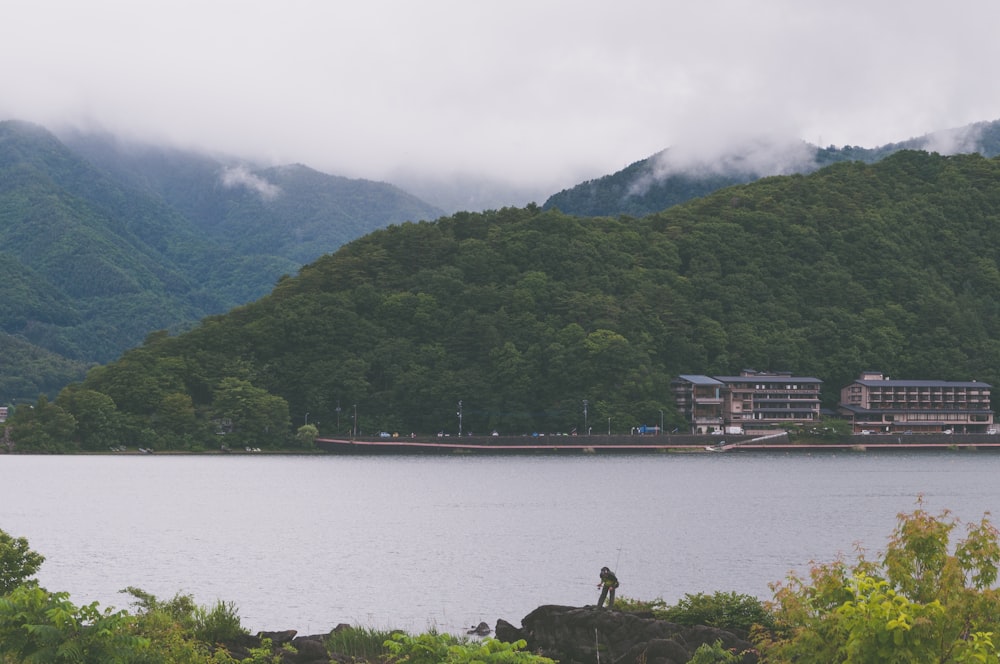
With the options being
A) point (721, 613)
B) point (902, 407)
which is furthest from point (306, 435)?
point (721, 613)

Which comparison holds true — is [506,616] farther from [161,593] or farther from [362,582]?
[161,593]

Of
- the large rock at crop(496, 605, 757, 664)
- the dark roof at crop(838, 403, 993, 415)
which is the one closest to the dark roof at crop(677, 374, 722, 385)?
the dark roof at crop(838, 403, 993, 415)

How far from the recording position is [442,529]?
7356 cm

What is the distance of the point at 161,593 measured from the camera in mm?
47625

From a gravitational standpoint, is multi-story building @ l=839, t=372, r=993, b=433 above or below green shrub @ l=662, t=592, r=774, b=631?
above

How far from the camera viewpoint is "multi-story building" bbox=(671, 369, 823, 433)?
188875mm

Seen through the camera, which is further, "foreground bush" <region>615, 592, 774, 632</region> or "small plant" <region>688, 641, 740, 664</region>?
"foreground bush" <region>615, 592, 774, 632</region>

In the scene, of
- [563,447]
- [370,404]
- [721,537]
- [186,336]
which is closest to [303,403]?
[370,404]

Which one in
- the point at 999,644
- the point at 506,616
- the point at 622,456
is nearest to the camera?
the point at 999,644

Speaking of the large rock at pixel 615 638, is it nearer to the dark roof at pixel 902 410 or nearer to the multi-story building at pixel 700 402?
the multi-story building at pixel 700 402

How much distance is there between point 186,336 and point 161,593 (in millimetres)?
148122

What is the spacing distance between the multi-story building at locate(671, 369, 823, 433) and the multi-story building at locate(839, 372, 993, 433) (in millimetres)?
6973

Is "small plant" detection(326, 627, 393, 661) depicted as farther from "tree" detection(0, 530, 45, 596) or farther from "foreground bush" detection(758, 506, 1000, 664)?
"foreground bush" detection(758, 506, 1000, 664)

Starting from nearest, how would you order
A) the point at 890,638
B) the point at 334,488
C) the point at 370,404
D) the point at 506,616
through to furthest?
the point at 890,638 → the point at 506,616 → the point at 334,488 → the point at 370,404
